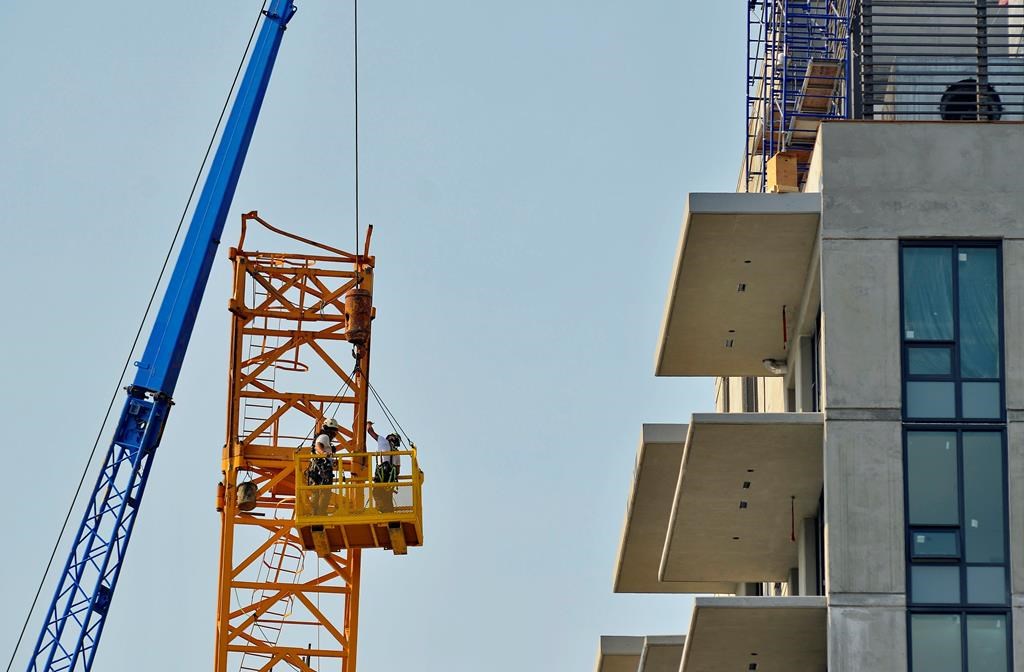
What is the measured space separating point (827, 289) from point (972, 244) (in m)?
2.17

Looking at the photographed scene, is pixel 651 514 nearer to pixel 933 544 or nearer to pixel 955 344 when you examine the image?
pixel 955 344

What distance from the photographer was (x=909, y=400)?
104 feet

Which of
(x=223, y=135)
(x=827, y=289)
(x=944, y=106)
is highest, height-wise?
(x=223, y=135)

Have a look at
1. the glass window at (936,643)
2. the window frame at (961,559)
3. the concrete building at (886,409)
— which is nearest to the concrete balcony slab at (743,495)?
the concrete building at (886,409)

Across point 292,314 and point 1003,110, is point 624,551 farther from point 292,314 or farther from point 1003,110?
point 292,314

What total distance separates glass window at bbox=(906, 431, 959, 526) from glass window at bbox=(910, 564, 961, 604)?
636 millimetres

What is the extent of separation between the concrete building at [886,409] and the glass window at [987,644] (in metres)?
0.03

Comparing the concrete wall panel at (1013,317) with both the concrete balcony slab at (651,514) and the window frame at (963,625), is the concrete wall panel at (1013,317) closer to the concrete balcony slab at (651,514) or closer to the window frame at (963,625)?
the window frame at (963,625)

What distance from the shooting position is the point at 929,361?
105 feet

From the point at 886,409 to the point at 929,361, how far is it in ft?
3.31

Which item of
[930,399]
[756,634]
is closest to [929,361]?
[930,399]

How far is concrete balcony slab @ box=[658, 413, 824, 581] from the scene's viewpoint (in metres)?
32.4

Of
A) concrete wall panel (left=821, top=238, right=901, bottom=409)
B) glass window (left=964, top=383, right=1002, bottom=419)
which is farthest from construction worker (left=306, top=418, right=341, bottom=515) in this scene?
glass window (left=964, top=383, right=1002, bottom=419)

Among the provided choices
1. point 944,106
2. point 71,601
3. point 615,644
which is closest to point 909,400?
point 944,106
